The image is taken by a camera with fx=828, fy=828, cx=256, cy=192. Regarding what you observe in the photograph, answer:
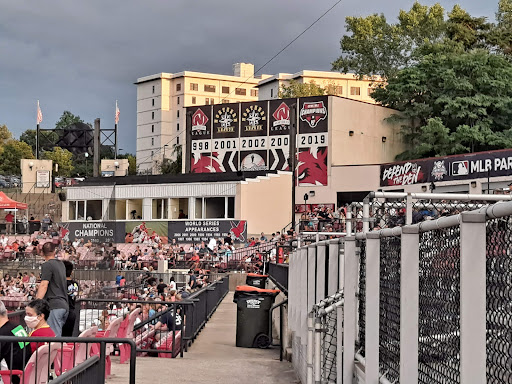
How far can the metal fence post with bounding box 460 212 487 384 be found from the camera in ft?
9.85

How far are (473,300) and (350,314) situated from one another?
311 centimetres

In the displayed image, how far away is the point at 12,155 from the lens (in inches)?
4592

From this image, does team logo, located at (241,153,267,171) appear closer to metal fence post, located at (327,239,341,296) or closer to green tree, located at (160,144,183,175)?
green tree, located at (160,144,183,175)

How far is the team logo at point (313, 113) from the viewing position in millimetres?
56812

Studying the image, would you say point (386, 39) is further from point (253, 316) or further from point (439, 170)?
point (253, 316)

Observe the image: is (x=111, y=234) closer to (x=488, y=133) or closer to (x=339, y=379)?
(x=339, y=379)

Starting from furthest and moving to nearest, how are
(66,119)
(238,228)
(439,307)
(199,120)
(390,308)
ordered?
(66,119), (199,120), (238,228), (390,308), (439,307)

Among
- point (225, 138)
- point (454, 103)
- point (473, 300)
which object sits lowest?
point (473, 300)

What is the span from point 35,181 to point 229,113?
78.4 feet

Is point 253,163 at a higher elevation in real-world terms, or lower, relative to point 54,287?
higher

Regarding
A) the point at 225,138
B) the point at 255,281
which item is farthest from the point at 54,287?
the point at 225,138

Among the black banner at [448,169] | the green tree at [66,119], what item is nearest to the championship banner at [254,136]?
the black banner at [448,169]

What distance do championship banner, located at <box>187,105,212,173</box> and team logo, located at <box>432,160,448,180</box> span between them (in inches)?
800

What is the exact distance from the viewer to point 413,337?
411 cm
